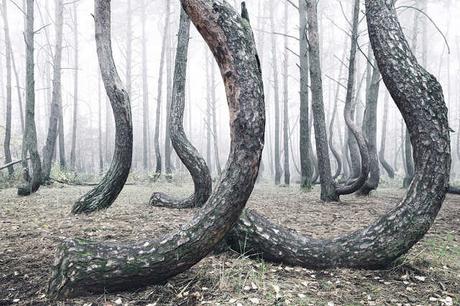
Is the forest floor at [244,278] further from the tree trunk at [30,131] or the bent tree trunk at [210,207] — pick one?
the tree trunk at [30,131]

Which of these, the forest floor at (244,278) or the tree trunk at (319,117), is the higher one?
the tree trunk at (319,117)

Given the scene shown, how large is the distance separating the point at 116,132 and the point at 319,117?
4.93 m

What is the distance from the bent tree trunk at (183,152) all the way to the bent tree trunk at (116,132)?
106 cm

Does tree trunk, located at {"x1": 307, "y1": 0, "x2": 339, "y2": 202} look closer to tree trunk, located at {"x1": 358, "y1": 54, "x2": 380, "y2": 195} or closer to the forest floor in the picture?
tree trunk, located at {"x1": 358, "y1": 54, "x2": 380, "y2": 195}

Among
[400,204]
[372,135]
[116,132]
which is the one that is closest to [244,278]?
[400,204]

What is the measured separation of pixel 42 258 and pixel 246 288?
7.88 ft

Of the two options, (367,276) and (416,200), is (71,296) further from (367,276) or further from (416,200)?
(416,200)

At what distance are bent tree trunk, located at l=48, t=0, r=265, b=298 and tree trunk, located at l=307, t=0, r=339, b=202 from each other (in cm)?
605

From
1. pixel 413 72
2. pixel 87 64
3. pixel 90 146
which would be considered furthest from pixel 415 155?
pixel 87 64

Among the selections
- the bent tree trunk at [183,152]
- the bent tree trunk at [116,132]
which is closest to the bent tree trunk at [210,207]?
the bent tree trunk at [116,132]

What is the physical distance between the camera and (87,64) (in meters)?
45.8

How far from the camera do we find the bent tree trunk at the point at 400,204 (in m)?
3.41

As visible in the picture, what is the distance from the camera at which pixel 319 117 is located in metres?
9.14

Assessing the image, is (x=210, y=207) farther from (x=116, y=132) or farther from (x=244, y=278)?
(x=116, y=132)
